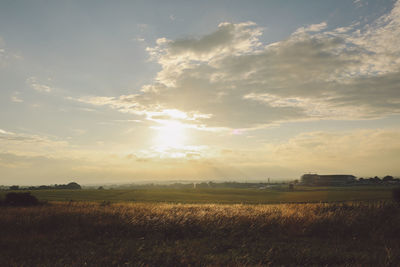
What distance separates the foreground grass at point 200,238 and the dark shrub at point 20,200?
69.1ft

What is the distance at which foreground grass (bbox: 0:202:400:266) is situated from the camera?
28.7 ft

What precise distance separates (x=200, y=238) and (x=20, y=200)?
3174 centimetres

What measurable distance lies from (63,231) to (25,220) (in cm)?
291

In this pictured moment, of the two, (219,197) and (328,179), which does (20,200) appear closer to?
(219,197)

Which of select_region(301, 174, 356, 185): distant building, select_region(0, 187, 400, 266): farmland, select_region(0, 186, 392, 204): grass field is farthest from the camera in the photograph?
select_region(301, 174, 356, 185): distant building

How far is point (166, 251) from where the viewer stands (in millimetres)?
9680

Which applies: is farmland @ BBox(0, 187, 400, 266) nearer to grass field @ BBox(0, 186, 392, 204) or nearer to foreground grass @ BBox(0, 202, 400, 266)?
foreground grass @ BBox(0, 202, 400, 266)

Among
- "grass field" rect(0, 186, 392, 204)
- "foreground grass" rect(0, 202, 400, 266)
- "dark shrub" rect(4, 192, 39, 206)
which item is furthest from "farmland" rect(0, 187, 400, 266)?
"grass field" rect(0, 186, 392, 204)

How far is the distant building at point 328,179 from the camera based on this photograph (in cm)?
16131

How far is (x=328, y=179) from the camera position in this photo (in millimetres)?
168875

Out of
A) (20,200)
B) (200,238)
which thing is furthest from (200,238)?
(20,200)

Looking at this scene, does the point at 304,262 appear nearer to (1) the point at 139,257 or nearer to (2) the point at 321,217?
(1) the point at 139,257

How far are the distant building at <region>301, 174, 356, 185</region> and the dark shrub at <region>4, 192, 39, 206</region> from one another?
157m

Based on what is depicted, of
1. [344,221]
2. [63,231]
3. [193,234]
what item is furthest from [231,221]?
[63,231]
